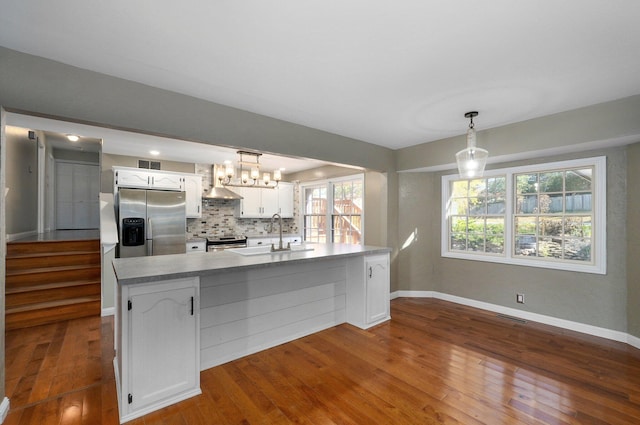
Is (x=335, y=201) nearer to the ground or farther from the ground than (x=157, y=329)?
farther from the ground

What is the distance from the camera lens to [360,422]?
6.17ft

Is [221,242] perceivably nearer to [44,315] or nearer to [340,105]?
[44,315]

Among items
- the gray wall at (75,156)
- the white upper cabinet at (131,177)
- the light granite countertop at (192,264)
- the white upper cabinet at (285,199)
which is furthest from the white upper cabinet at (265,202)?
the gray wall at (75,156)

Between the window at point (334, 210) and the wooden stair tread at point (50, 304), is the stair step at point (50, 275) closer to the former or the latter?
the wooden stair tread at point (50, 304)

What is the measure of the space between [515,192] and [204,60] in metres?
4.10

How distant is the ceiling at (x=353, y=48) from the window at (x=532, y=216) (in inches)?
42.9

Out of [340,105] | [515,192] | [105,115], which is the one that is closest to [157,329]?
[105,115]

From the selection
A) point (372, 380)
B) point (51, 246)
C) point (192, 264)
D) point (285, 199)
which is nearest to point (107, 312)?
point (51, 246)

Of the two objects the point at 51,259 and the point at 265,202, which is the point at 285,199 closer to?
the point at 265,202

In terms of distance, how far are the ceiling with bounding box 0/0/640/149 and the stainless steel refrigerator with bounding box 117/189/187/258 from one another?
275 centimetres

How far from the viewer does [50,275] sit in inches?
155

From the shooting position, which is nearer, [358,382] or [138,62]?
[138,62]

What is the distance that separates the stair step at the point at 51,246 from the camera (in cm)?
393

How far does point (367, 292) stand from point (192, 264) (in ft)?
6.87
